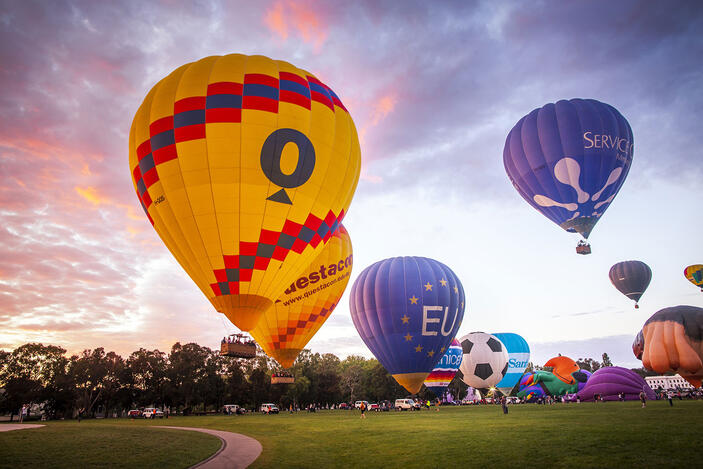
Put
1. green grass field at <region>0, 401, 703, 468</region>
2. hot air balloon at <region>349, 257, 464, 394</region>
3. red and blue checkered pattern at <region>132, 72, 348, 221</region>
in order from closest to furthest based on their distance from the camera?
1. green grass field at <region>0, 401, 703, 468</region>
2. red and blue checkered pattern at <region>132, 72, 348, 221</region>
3. hot air balloon at <region>349, 257, 464, 394</region>

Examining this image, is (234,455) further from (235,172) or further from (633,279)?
(633,279)

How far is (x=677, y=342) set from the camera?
84.7 feet

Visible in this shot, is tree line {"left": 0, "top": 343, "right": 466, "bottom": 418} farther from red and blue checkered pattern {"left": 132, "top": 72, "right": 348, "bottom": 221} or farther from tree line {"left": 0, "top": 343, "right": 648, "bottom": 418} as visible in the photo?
red and blue checkered pattern {"left": 132, "top": 72, "right": 348, "bottom": 221}

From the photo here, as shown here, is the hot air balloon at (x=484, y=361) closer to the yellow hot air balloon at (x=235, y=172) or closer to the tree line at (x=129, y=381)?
the tree line at (x=129, y=381)

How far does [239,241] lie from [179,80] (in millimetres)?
5295

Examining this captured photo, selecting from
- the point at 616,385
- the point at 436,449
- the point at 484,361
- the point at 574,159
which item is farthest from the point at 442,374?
the point at 436,449

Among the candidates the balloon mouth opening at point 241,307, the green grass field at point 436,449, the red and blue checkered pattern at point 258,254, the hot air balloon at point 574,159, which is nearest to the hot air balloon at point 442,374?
the hot air balloon at point 574,159

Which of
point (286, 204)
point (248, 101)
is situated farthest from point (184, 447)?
point (248, 101)

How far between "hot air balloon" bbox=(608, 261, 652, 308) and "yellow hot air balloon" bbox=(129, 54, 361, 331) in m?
31.5

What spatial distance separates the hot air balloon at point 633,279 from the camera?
33812 millimetres

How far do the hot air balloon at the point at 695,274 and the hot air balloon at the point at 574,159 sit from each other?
22.3 meters

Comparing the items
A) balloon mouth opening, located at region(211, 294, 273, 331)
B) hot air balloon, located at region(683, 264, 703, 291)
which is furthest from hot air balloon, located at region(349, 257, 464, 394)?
hot air balloon, located at region(683, 264, 703, 291)

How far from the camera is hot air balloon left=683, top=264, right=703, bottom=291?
3600 centimetres

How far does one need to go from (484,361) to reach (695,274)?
64.5 ft
